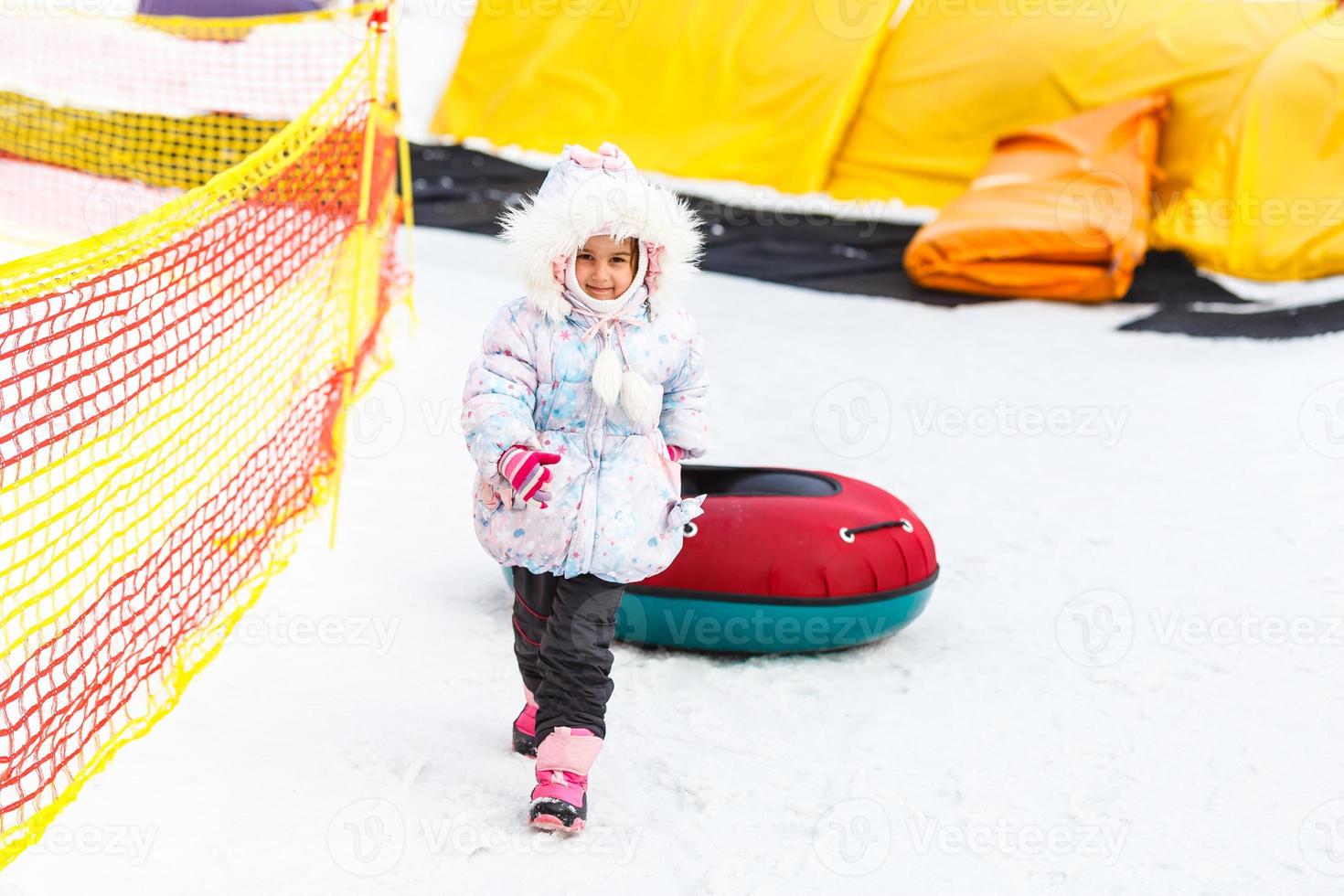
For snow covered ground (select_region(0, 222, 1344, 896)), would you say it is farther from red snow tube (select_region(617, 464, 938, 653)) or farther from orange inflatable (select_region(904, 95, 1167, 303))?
orange inflatable (select_region(904, 95, 1167, 303))

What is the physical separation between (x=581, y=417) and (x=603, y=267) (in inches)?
11.1

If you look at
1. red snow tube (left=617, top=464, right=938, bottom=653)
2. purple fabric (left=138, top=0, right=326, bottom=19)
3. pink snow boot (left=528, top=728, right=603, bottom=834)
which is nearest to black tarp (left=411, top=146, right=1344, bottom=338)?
purple fabric (left=138, top=0, right=326, bottom=19)

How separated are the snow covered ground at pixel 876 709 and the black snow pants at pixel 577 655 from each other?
0.75ft

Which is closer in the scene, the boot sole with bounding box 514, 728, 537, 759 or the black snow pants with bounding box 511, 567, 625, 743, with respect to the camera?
the black snow pants with bounding box 511, 567, 625, 743

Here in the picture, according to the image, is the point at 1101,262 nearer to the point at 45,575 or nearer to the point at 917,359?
the point at 917,359

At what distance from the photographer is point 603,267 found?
8.48ft

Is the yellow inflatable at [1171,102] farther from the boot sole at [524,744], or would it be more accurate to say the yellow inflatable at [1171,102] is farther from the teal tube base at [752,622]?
the boot sole at [524,744]

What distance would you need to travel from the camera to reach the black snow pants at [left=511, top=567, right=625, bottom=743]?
103 inches

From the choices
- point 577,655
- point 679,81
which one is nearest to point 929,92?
point 679,81

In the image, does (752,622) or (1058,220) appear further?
(1058,220)

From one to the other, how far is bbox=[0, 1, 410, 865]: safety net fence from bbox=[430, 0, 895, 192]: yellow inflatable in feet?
4.11

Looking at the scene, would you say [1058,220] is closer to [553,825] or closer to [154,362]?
[154,362]

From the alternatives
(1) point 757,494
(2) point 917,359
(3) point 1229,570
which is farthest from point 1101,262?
(1) point 757,494

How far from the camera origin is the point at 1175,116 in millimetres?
7164
